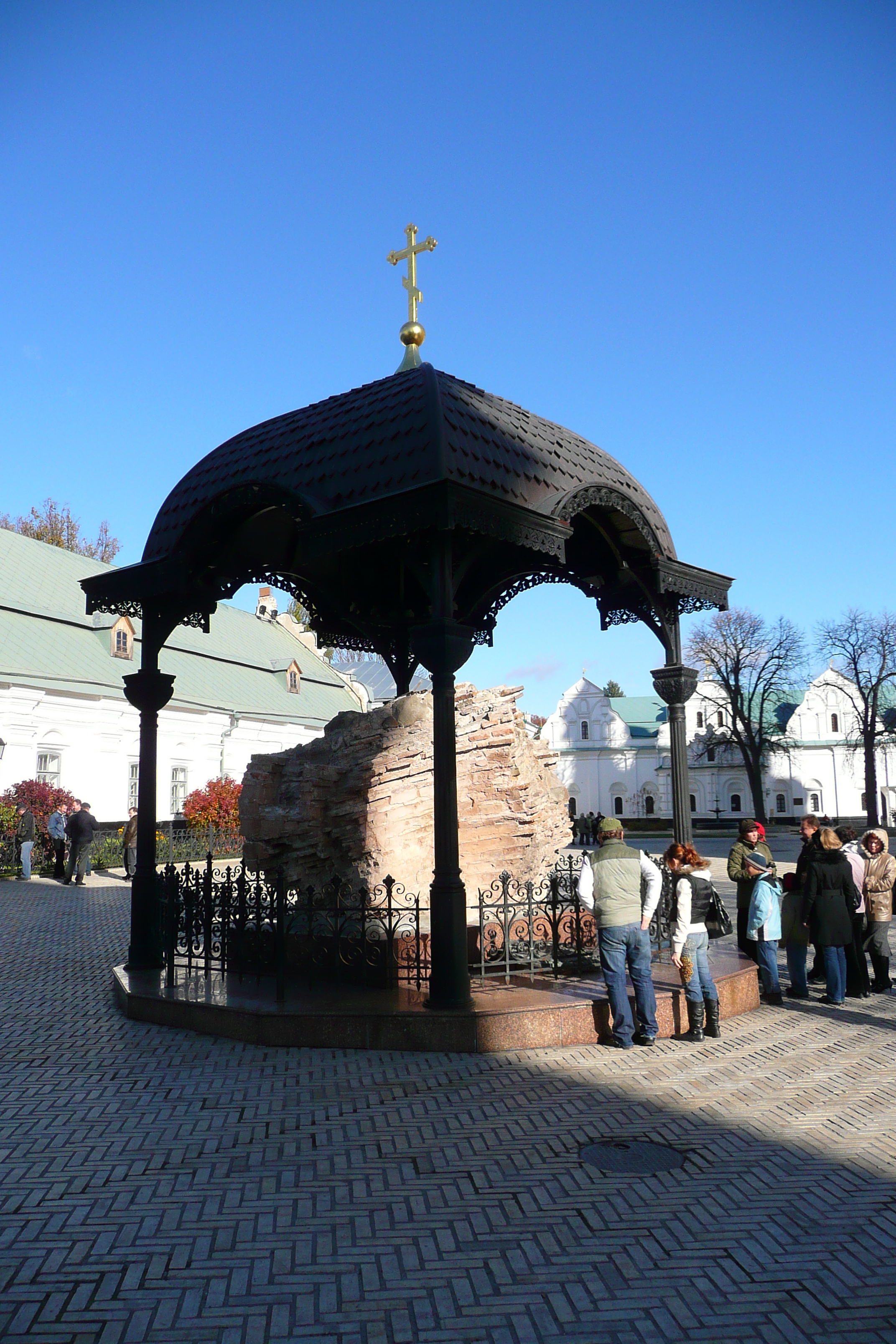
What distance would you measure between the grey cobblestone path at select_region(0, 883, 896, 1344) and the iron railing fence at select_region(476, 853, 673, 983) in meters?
1.26

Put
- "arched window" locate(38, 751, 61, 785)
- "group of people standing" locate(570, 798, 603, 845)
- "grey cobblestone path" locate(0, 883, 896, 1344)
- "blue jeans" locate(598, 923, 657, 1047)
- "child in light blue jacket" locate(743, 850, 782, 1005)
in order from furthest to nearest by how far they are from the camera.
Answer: "group of people standing" locate(570, 798, 603, 845) → "arched window" locate(38, 751, 61, 785) → "child in light blue jacket" locate(743, 850, 782, 1005) → "blue jeans" locate(598, 923, 657, 1047) → "grey cobblestone path" locate(0, 883, 896, 1344)

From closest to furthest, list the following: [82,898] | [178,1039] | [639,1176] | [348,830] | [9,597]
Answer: [639,1176] → [178,1039] → [348,830] → [82,898] → [9,597]

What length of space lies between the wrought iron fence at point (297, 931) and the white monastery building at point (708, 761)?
170 ft

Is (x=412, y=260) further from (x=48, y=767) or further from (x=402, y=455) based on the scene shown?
(x=48, y=767)

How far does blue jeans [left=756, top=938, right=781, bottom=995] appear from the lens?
27.9 feet

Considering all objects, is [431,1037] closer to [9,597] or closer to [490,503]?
[490,503]

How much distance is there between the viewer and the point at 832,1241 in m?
3.85

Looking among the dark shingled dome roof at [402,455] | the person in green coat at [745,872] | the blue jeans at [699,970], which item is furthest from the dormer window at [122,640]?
the blue jeans at [699,970]

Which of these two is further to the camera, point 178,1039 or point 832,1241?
point 178,1039

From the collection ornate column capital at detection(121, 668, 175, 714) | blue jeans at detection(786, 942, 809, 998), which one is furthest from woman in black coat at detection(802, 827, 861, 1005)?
ornate column capital at detection(121, 668, 175, 714)

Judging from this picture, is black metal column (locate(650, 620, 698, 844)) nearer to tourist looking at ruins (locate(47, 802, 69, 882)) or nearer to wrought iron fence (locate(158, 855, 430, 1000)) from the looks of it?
wrought iron fence (locate(158, 855, 430, 1000))

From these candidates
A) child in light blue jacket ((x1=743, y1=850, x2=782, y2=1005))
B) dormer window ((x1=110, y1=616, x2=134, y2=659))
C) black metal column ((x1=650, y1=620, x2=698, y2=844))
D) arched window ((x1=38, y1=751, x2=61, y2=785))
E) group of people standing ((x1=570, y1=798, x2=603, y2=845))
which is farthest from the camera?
group of people standing ((x1=570, y1=798, x2=603, y2=845))

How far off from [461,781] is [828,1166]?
5.53 m

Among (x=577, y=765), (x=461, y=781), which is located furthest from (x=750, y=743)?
(x=461, y=781)
